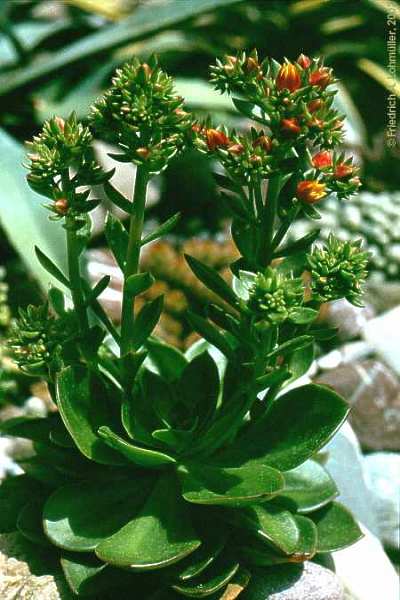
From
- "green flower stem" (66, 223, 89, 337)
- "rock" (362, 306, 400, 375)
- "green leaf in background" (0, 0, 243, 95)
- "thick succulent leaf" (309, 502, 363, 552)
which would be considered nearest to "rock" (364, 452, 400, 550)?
"rock" (362, 306, 400, 375)

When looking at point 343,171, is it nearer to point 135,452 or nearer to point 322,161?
point 322,161

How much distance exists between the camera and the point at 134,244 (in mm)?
1542

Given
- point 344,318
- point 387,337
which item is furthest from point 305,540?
point 344,318

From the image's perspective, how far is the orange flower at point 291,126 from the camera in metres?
1.38

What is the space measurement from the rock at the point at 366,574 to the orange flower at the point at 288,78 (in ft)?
3.25

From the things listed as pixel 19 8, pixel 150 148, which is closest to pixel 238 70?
pixel 150 148

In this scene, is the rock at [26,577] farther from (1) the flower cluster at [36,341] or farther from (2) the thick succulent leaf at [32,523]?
(1) the flower cluster at [36,341]

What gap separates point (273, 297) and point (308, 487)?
0.54 metres

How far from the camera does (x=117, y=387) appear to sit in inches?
68.6

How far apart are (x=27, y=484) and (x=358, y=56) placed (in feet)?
11.2

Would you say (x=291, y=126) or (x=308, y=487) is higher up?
(x=291, y=126)

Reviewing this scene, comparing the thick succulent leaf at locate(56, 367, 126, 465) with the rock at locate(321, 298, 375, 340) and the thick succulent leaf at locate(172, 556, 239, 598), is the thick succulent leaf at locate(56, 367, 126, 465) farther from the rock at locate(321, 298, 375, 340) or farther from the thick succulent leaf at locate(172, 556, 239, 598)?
the rock at locate(321, 298, 375, 340)

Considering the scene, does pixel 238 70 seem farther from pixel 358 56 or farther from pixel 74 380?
pixel 358 56

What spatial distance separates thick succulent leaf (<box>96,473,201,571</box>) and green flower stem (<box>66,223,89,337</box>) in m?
0.33
